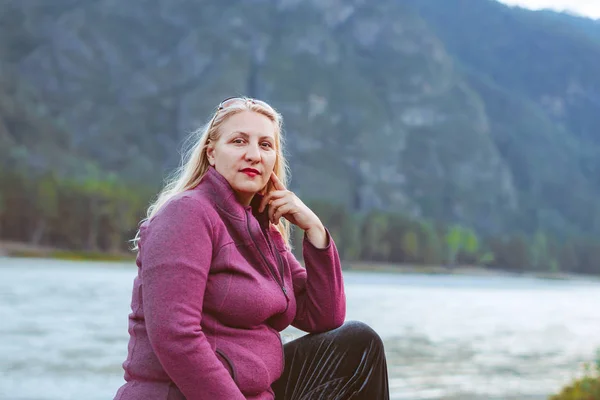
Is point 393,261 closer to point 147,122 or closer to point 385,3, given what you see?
point 147,122

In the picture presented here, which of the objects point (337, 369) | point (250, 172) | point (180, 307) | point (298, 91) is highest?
point (298, 91)

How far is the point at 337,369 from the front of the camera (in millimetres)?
3547

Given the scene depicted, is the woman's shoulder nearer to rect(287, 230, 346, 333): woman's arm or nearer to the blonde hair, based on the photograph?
the blonde hair

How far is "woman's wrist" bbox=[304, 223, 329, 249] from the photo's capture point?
140 inches

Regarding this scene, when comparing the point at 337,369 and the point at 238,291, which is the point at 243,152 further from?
the point at 337,369

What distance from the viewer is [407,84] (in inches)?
6407

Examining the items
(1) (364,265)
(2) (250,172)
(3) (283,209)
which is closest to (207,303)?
(2) (250,172)

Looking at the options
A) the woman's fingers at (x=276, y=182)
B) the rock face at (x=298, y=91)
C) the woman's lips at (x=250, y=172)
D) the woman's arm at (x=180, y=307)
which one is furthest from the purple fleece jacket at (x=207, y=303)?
the rock face at (x=298, y=91)

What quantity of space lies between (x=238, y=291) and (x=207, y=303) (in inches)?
4.7

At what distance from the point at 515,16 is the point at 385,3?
3746cm

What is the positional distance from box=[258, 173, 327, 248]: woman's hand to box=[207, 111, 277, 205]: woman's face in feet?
0.65

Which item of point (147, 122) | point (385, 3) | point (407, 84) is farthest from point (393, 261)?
point (385, 3)

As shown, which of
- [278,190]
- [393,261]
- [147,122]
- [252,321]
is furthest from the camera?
[147,122]

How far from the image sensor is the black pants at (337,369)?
3.52m
